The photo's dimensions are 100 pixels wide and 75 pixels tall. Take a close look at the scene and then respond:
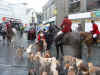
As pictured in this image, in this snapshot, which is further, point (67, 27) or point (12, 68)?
point (67, 27)

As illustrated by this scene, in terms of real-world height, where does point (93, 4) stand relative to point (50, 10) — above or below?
below

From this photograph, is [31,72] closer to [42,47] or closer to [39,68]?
[39,68]

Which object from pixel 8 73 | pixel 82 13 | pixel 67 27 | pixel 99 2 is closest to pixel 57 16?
pixel 82 13

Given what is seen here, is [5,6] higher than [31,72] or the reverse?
higher

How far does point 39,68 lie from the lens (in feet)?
19.8

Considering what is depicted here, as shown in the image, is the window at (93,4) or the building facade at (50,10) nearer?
the window at (93,4)

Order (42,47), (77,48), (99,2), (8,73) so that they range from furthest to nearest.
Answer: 1. (99,2)
2. (42,47)
3. (77,48)
4. (8,73)

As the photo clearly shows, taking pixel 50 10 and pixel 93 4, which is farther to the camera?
pixel 50 10

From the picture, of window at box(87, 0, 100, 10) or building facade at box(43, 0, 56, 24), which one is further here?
building facade at box(43, 0, 56, 24)

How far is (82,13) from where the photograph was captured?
877 inches

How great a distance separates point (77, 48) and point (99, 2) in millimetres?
12233

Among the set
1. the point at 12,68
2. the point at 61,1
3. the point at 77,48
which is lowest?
the point at 12,68

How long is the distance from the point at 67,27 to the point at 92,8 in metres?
12.5

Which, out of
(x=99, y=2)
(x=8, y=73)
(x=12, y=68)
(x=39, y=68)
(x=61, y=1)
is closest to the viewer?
(x=39, y=68)
